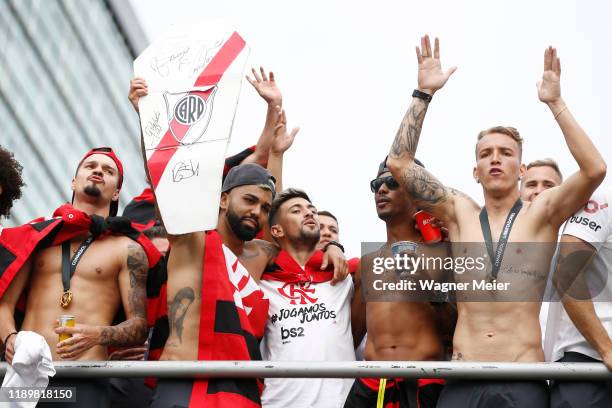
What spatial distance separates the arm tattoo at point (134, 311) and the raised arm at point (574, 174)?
7.82ft

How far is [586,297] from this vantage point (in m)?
5.25

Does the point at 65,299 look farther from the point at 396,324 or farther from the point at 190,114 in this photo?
the point at 396,324

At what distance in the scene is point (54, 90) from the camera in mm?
56781

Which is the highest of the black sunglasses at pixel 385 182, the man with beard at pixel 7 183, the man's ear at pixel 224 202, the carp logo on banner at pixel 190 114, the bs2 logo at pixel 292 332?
the man with beard at pixel 7 183

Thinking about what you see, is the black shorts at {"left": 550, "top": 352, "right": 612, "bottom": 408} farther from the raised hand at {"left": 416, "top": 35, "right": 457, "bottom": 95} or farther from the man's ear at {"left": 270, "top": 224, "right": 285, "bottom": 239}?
the man's ear at {"left": 270, "top": 224, "right": 285, "bottom": 239}

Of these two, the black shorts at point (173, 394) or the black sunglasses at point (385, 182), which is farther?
the black sunglasses at point (385, 182)

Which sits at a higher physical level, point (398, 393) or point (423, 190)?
point (423, 190)

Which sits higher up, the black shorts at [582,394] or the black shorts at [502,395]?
the black shorts at [502,395]

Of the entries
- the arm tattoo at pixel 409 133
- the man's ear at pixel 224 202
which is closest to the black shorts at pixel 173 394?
the man's ear at pixel 224 202

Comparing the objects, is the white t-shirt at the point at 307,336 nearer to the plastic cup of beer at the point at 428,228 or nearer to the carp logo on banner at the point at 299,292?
the carp logo on banner at the point at 299,292

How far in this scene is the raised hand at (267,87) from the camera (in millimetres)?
7883

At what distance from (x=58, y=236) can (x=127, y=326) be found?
824mm

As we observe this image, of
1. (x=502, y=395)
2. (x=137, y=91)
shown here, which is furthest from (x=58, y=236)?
(x=502, y=395)

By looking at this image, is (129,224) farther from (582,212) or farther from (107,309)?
(582,212)
